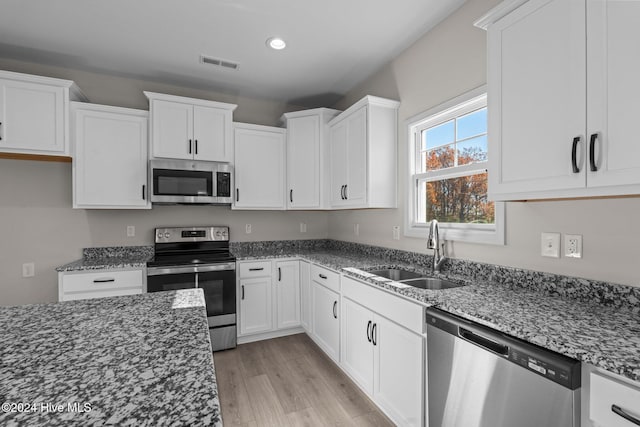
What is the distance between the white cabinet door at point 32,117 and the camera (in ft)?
8.20

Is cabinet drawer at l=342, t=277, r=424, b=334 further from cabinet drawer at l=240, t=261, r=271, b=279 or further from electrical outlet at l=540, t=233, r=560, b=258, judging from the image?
cabinet drawer at l=240, t=261, r=271, b=279

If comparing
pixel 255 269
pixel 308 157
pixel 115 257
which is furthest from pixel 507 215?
pixel 115 257

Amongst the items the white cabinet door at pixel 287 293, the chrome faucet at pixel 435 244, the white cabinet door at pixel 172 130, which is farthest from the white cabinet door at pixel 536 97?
the white cabinet door at pixel 172 130

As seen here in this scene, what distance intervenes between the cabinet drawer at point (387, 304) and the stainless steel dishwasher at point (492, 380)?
10 centimetres

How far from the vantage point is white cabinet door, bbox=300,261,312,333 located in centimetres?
317

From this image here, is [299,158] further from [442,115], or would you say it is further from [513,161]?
[513,161]

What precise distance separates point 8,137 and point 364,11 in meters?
2.93

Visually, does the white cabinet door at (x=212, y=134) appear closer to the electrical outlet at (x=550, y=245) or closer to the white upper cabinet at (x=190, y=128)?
the white upper cabinet at (x=190, y=128)

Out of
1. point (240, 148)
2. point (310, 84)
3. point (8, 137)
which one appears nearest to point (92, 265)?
point (8, 137)

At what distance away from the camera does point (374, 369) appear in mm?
2070

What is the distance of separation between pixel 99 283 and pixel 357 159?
97.3 inches

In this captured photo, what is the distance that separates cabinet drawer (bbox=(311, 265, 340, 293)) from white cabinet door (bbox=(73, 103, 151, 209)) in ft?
5.65

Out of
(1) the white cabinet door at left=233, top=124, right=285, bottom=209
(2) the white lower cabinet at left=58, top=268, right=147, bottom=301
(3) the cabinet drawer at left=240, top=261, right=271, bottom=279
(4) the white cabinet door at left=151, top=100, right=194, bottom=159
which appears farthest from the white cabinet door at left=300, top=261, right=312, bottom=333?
(4) the white cabinet door at left=151, top=100, right=194, bottom=159

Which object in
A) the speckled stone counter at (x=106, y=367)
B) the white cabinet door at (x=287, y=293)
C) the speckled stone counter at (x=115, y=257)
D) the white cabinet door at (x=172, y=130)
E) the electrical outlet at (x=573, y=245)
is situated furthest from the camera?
the white cabinet door at (x=287, y=293)
